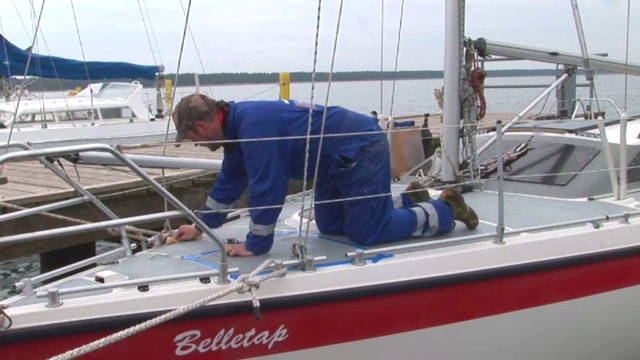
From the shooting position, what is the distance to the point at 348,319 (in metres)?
3.66

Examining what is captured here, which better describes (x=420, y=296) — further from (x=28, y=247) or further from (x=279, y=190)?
(x=28, y=247)

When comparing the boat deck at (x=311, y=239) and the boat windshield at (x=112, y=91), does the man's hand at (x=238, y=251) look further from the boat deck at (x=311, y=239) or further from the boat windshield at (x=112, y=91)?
the boat windshield at (x=112, y=91)

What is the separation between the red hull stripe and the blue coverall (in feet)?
1.56

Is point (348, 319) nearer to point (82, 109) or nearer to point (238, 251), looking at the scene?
point (238, 251)

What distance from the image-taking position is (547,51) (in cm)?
603

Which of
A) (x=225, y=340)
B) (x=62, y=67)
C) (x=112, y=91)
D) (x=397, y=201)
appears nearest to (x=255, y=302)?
(x=225, y=340)

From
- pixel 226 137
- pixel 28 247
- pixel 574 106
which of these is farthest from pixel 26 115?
pixel 226 137

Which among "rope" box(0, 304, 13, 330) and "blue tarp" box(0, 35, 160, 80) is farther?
"blue tarp" box(0, 35, 160, 80)

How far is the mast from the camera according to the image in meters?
5.19

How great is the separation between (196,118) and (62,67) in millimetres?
12996

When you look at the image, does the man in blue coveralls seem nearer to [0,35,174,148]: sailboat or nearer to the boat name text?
the boat name text

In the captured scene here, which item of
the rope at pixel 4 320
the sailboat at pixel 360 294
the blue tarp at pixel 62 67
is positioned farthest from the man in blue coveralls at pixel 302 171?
the blue tarp at pixel 62 67

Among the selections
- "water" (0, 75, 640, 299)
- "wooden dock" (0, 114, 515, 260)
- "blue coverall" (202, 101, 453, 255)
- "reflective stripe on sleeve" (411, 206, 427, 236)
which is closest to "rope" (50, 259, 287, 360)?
"blue coverall" (202, 101, 453, 255)

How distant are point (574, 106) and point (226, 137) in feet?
17.5
